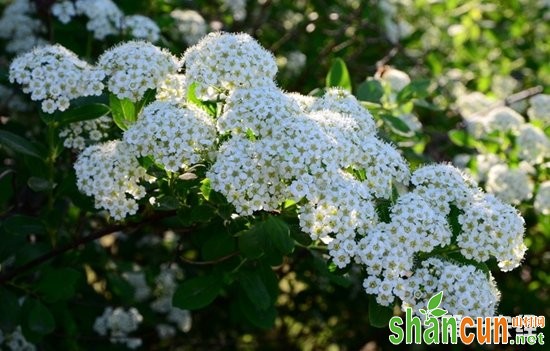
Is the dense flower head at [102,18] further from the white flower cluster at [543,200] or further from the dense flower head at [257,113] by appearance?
the white flower cluster at [543,200]

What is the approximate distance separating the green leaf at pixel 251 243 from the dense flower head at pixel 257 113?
27 centimetres

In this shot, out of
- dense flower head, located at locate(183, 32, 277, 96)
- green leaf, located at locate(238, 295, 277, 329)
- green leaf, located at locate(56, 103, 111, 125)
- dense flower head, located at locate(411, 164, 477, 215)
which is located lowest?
green leaf, located at locate(238, 295, 277, 329)

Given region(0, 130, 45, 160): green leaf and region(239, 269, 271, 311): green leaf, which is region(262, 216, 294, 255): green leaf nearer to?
region(239, 269, 271, 311): green leaf

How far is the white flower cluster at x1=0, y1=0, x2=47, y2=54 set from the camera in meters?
3.84

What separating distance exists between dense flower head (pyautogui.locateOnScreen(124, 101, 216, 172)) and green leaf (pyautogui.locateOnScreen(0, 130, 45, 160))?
1.56ft

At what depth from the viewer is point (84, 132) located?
2.69 m

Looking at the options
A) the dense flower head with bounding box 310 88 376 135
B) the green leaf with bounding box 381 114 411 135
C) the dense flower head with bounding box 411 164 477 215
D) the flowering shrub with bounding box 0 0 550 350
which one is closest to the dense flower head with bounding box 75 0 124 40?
the flowering shrub with bounding box 0 0 550 350

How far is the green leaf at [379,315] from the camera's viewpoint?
216 centimetres

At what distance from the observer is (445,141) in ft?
14.4

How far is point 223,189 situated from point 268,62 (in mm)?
479

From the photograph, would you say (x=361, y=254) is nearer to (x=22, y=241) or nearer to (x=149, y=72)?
(x=149, y=72)

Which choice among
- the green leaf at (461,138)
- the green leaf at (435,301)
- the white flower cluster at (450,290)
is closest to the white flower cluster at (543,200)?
the green leaf at (461,138)

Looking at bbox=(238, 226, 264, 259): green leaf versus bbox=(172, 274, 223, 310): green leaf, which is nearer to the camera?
bbox=(238, 226, 264, 259): green leaf

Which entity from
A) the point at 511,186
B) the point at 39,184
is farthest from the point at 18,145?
the point at 511,186
